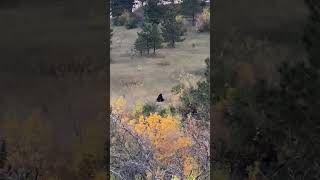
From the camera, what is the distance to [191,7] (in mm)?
2861

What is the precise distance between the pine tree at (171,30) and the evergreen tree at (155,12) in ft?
0.16

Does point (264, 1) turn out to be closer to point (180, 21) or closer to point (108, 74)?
point (180, 21)

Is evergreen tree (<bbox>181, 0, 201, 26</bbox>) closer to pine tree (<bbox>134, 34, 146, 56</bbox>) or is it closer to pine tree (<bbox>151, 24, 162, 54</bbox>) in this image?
pine tree (<bbox>151, 24, 162, 54</bbox>)

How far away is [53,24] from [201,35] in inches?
36.2

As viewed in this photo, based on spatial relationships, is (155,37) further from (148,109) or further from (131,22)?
(148,109)

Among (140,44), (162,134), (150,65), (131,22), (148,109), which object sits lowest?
(162,134)

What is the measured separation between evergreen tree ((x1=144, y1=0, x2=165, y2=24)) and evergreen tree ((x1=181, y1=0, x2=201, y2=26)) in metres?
0.13

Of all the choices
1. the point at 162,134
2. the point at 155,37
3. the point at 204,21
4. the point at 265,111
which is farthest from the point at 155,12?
the point at 265,111

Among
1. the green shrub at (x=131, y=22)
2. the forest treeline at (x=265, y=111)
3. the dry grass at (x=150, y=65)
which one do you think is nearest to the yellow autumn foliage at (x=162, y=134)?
the dry grass at (x=150, y=65)

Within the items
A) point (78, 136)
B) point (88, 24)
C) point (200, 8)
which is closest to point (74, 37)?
point (88, 24)

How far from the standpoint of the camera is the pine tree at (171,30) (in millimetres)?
2893

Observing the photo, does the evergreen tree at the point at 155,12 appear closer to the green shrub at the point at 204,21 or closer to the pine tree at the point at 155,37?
the pine tree at the point at 155,37

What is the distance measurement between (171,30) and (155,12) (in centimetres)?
16

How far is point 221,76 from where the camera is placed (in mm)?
2691
